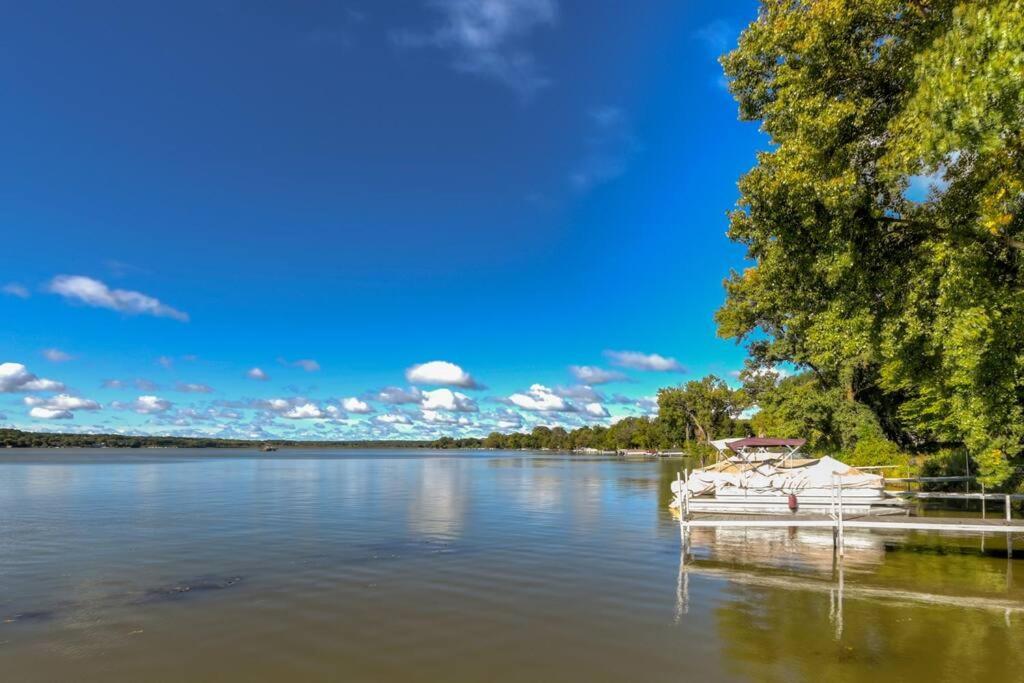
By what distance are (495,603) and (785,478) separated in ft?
52.7

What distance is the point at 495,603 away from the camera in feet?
39.6

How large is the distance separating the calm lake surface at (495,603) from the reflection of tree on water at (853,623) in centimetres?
5

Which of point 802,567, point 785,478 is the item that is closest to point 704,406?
point 785,478

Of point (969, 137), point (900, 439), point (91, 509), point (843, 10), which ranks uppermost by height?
point (843, 10)

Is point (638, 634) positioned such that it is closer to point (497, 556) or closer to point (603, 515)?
point (497, 556)

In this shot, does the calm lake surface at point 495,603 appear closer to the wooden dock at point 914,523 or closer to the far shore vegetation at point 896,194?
the wooden dock at point 914,523

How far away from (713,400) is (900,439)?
68.0 metres

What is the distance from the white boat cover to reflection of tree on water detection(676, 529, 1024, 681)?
5.83m

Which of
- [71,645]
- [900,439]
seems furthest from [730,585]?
[900,439]

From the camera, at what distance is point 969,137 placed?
31.7 ft

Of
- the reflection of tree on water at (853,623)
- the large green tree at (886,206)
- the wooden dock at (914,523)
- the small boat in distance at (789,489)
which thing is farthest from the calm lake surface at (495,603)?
the large green tree at (886,206)

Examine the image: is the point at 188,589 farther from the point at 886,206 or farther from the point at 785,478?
the point at 785,478

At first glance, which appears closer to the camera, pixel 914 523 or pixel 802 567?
pixel 914 523

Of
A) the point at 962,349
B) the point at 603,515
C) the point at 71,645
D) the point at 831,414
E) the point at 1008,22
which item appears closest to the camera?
the point at 1008,22
